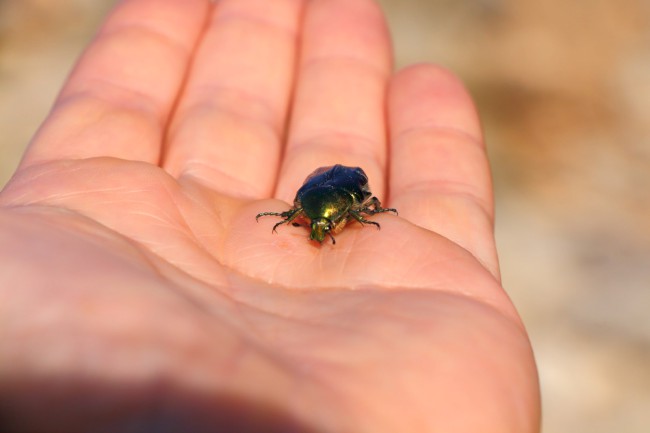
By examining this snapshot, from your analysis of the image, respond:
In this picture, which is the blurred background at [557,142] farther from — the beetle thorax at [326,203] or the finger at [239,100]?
the beetle thorax at [326,203]

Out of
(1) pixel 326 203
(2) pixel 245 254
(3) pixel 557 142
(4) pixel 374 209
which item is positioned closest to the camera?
(2) pixel 245 254

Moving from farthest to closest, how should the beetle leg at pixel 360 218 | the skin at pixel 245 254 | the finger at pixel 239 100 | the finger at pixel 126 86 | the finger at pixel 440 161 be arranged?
the finger at pixel 239 100 → the finger at pixel 126 86 → the finger at pixel 440 161 → the beetle leg at pixel 360 218 → the skin at pixel 245 254

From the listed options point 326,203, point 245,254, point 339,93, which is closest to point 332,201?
point 326,203

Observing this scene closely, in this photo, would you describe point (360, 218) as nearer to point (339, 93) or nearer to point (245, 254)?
point (245, 254)

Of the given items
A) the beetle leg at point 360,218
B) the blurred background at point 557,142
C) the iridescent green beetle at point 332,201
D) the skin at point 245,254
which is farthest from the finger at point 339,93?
the blurred background at point 557,142

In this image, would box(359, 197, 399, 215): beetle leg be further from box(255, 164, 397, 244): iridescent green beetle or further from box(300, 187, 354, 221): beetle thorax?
box(300, 187, 354, 221): beetle thorax

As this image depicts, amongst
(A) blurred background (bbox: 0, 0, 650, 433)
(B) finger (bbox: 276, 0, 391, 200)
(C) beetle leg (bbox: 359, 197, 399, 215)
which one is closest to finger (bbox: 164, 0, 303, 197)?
(B) finger (bbox: 276, 0, 391, 200)

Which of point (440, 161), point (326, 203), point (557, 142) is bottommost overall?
point (326, 203)
